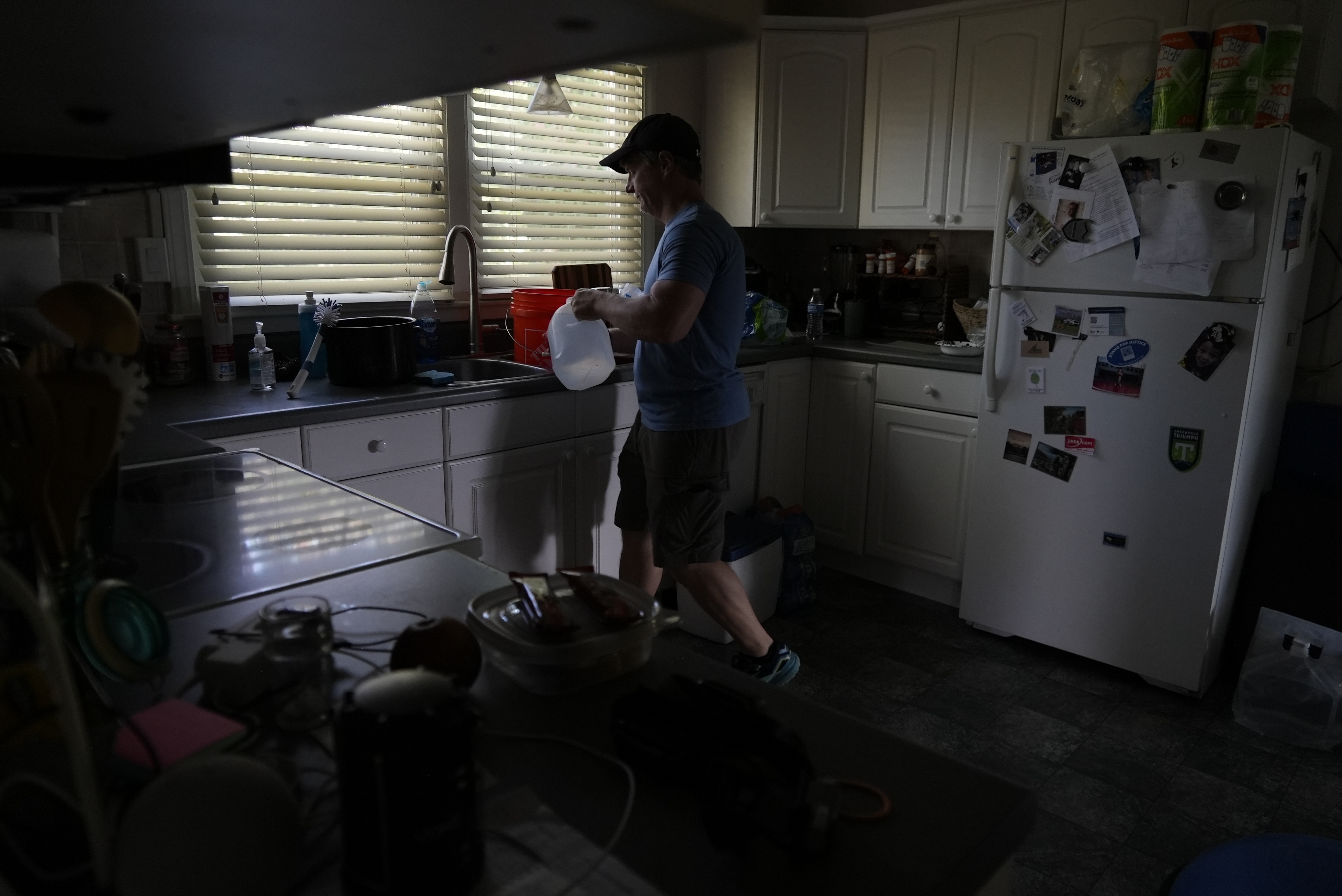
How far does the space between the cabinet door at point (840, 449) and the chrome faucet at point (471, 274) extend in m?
1.23

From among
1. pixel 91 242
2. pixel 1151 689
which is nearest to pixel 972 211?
pixel 1151 689

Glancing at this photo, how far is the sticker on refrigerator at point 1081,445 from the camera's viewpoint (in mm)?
2621

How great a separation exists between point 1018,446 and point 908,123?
1293mm

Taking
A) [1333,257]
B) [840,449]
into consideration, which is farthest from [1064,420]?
[1333,257]

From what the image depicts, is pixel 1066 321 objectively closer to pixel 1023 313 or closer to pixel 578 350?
pixel 1023 313

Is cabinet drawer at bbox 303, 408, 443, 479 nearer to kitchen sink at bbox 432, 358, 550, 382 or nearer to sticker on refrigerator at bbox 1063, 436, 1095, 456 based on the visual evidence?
kitchen sink at bbox 432, 358, 550, 382

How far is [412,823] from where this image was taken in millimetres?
540

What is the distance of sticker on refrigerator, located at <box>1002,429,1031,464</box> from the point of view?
2.75 metres

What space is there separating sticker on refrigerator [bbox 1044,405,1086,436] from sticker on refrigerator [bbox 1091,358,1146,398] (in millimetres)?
88

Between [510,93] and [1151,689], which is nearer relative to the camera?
[1151,689]

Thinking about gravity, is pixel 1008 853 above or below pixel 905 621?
above

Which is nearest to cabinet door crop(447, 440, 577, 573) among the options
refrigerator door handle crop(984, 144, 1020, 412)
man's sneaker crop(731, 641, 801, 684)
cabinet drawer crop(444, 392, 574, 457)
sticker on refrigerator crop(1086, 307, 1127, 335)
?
cabinet drawer crop(444, 392, 574, 457)

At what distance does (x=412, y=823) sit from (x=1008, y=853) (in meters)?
0.42

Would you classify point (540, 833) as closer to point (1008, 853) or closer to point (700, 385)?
point (1008, 853)
